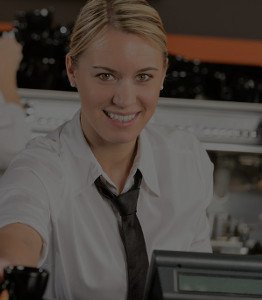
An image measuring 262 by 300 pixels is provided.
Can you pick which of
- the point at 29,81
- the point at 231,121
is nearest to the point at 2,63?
the point at 29,81

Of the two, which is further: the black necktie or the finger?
the black necktie

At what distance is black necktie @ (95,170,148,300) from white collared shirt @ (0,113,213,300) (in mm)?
17

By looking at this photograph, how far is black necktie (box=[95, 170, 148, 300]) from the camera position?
4.21 ft

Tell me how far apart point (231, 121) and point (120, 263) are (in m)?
1.09

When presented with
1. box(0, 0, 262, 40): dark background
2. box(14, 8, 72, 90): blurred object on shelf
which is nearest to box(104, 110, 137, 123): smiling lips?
box(14, 8, 72, 90): blurred object on shelf

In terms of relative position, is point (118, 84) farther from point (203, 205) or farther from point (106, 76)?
point (203, 205)

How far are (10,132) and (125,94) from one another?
97cm

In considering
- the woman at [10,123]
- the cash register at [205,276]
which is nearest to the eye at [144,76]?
the cash register at [205,276]

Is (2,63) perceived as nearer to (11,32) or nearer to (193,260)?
(11,32)

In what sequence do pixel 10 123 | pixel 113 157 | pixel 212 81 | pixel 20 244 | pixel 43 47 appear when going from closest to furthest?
pixel 20 244, pixel 113 157, pixel 10 123, pixel 43 47, pixel 212 81

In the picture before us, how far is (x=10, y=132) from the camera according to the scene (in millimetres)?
2166

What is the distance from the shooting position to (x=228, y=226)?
8.06 ft

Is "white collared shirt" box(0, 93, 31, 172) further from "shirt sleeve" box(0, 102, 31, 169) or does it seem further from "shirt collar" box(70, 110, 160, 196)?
"shirt collar" box(70, 110, 160, 196)

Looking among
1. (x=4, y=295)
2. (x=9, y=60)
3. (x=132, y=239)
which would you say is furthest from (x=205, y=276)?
(x=9, y=60)
